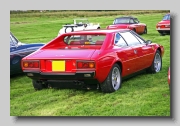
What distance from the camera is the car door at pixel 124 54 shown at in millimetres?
9586

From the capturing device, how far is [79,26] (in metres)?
10.3

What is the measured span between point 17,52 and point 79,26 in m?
1.13

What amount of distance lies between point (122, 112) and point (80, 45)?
54.8 inches

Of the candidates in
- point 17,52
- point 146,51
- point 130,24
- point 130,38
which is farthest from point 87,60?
point 130,24

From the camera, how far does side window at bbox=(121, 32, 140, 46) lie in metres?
10.0

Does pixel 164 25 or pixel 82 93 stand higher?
pixel 164 25

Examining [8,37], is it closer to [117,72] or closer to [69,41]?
[69,41]

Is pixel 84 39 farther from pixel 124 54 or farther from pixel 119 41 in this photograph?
pixel 124 54

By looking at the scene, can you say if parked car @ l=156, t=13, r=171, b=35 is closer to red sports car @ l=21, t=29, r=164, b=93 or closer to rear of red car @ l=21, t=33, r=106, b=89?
red sports car @ l=21, t=29, r=164, b=93

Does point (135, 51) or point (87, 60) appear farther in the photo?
point (135, 51)

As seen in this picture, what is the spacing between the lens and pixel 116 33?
9.78 meters

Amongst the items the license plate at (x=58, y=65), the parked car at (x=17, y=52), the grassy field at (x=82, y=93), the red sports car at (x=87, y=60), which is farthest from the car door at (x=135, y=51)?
the parked car at (x=17, y=52)

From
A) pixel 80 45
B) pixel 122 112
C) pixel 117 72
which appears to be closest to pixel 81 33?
pixel 80 45

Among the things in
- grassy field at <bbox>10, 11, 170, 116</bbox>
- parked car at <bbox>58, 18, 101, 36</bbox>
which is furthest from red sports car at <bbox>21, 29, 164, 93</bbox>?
parked car at <bbox>58, 18, 101, 36</bbox>
